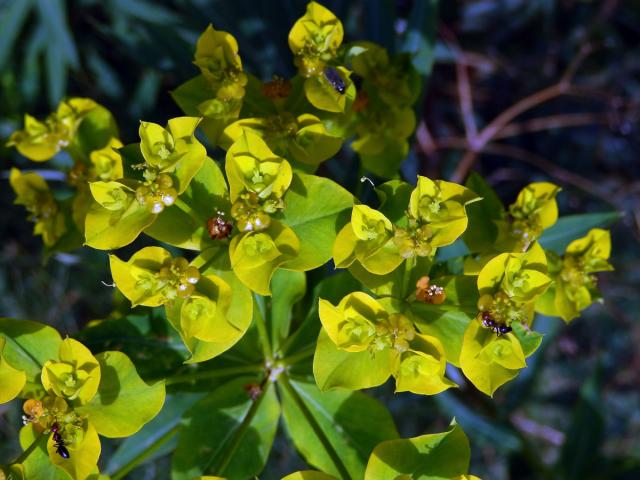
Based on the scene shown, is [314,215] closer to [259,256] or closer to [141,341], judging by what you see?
[259,256]

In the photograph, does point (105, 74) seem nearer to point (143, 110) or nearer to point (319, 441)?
point (143, 110)

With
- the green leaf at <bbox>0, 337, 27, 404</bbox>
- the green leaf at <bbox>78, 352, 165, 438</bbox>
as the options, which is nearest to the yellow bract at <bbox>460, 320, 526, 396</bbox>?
the green leaf at <bbox>78, 352, 165, 438</bbox>

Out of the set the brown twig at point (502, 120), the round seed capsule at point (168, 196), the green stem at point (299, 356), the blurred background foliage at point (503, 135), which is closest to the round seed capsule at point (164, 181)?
the round seed capsule at point (168, 196)

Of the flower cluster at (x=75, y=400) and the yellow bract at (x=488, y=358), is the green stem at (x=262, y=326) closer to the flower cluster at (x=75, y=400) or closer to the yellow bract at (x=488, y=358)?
the flower cluster at (x=75, y=400)

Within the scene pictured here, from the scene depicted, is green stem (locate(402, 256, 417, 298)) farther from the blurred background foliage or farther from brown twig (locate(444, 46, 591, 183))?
brown twig (locate(444, 46, 591, 183))

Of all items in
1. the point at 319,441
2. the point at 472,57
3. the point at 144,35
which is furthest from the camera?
the point at 472,57

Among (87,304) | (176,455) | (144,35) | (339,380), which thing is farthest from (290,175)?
(87,304)

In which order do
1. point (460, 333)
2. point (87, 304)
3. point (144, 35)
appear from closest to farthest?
point (460, 333), point (144, 35), point (87, 304)
